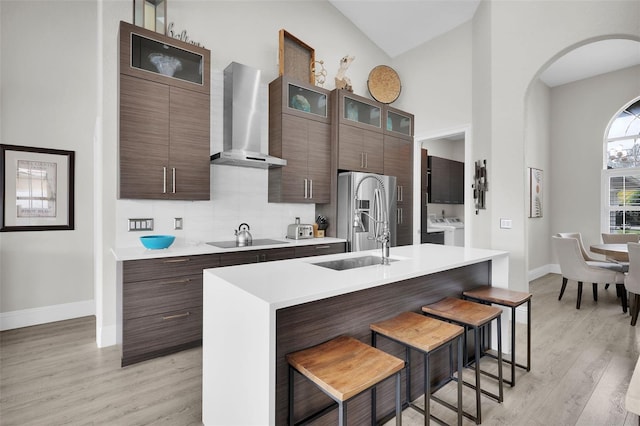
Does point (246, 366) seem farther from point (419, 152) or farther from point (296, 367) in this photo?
point (419, 152)

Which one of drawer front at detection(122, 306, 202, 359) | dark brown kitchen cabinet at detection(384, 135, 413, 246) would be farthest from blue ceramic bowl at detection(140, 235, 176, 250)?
dark brown kitchen cabinet at detection(384, 135, 413, 246)

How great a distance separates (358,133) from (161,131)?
245 cm

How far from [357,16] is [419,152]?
225 centimetres

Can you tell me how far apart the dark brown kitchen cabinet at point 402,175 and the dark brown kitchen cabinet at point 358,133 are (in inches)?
7.4

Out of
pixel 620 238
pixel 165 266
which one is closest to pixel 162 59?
pixel 165 266

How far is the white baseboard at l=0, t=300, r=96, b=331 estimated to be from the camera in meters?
3.18

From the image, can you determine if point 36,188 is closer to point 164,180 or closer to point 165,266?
point 164,180

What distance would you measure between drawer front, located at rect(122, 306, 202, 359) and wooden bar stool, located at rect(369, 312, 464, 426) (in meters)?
1.75

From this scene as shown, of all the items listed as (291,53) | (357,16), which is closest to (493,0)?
(357,16)

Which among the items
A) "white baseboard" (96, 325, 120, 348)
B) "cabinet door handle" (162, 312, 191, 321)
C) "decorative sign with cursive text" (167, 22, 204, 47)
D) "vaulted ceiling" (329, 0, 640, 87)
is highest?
"vaulted ceiling" (329, 0, 640, 87)

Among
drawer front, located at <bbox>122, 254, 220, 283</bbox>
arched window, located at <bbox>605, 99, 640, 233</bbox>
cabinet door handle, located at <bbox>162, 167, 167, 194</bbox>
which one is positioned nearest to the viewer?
drawer front, located at <bbox>122, 254, 220, 283</bbox>

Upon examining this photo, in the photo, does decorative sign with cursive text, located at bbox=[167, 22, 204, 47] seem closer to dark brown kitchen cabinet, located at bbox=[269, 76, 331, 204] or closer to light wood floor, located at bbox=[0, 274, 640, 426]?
dark brown kitchen cabinet, located at bbox=[269, 76, 331, 204]

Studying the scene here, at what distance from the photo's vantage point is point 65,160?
3463mm

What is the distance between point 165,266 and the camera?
2.62 metres
